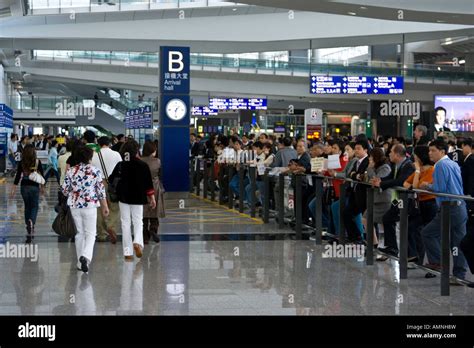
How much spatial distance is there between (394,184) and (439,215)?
1.27m

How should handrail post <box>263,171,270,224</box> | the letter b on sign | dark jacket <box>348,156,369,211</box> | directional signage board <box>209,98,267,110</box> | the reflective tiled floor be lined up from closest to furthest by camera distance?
the reflective tiled floor < dark jacket <box>348,156,369,211</box> < handrail post <box>263,171,270,224</box> < the letter b on sign < directional signage board <box>209,98,267,110</box>

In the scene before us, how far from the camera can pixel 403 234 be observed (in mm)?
10484

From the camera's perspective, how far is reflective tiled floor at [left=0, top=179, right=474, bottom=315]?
862 centimetres

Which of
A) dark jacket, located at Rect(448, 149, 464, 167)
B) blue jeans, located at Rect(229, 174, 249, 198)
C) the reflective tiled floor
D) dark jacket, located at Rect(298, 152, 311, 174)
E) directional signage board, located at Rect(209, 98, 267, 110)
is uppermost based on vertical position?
directional signage board, located at Rect(209, 98, 267, 110)

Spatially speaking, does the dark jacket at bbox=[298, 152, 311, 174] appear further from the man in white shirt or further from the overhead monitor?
the overhead monitor

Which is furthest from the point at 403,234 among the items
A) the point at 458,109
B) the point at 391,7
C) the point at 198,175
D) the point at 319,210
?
the point at 458,109

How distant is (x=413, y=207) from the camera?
34.4 ft

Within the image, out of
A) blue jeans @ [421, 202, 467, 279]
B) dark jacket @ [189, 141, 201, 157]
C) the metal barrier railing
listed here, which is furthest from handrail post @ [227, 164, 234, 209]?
blue jeans @ [421, 202, 467, 279]

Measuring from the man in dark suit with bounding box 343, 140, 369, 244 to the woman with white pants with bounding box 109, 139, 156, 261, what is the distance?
9.94 ft

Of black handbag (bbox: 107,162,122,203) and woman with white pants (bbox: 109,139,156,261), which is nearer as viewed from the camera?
woman with white pants (bbox: 109,139,156,261)

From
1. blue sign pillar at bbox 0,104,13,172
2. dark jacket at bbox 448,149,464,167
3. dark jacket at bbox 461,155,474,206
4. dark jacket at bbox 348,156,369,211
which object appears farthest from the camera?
blue sign pillar at bbox 0,104,13,172

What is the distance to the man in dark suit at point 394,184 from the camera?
11.1 meters
